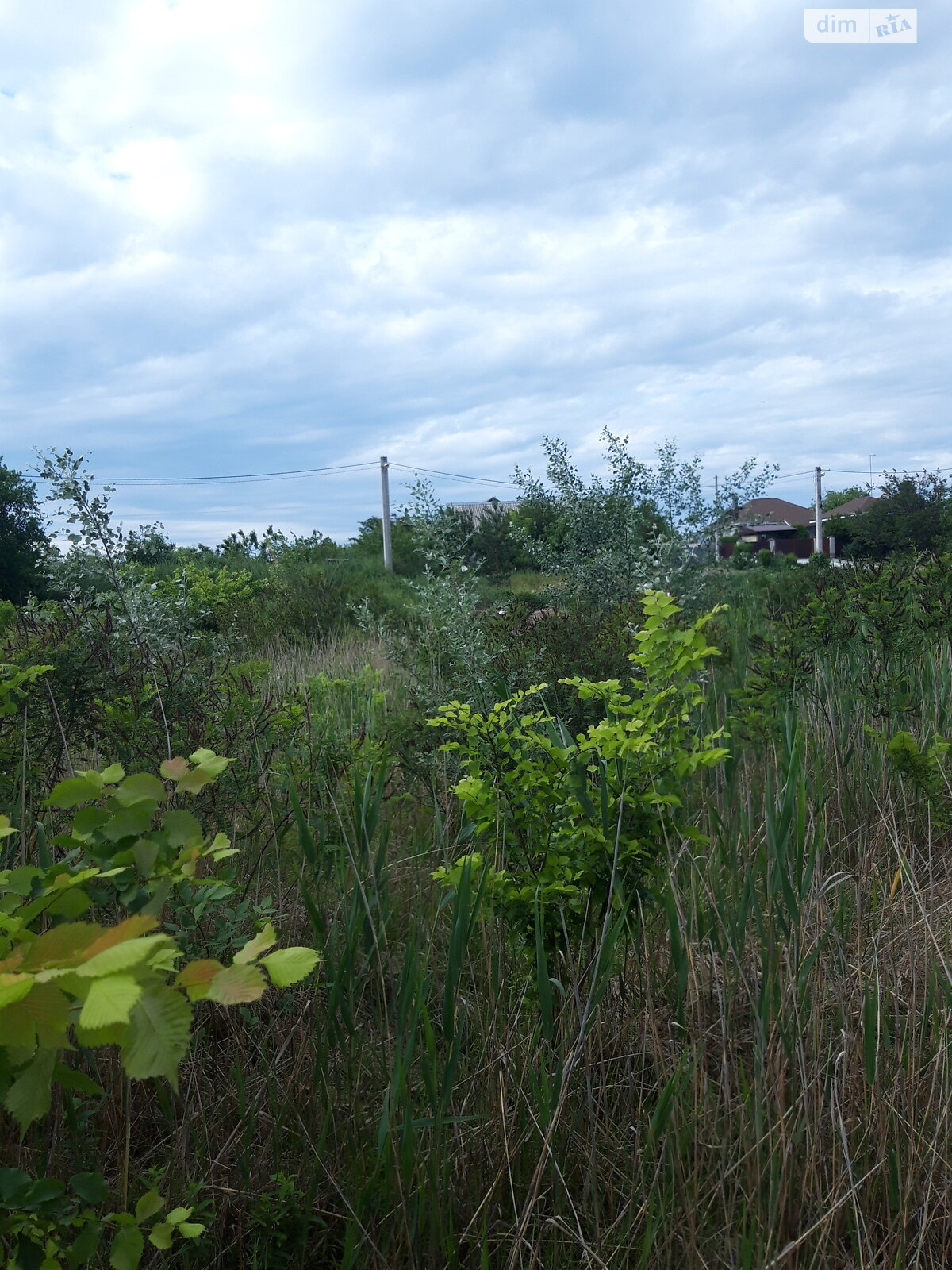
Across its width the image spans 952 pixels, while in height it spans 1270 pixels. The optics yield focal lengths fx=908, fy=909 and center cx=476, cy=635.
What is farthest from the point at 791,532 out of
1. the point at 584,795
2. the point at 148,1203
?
the point at 148,1203

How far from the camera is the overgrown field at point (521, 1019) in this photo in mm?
1499

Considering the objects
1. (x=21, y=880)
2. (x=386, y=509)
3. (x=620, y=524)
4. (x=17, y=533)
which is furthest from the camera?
(x=386, y=509)

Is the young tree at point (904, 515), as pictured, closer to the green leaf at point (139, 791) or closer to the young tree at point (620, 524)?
the young tree at point (620, 524)

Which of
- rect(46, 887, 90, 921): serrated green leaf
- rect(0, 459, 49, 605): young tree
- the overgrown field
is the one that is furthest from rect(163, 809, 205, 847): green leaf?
rect(0, 459, 49, 605): young tree

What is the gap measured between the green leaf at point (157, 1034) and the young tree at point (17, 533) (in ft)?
47.9

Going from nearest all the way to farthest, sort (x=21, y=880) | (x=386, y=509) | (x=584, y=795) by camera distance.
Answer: (x=21, y=880) < (x=584, y=795) < (x=386, y=509)

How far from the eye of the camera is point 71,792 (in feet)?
3.90

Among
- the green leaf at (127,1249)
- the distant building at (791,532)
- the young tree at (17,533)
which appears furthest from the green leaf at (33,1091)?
the distant building at (791,532)

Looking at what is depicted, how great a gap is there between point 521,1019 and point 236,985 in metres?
1.42

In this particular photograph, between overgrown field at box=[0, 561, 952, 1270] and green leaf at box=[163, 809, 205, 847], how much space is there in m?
0.02

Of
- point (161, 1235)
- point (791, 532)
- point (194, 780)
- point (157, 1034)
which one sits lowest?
point (161, 1235)

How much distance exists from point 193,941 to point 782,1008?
52.5 inches

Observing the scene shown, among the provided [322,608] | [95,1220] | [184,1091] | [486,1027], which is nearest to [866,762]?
[486,1027]

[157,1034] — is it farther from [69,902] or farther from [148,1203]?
[148,1203]
